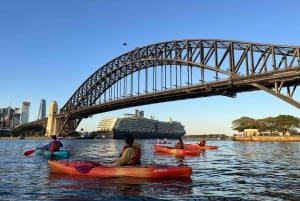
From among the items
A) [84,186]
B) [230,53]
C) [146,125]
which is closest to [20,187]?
[84,186]

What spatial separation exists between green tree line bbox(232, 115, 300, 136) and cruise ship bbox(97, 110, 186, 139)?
49.0 meters

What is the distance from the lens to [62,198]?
11523 millimetres

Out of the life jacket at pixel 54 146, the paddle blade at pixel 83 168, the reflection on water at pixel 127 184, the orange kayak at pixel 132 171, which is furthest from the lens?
the life jacket at pixel 54 146

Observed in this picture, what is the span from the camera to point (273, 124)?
4702 inches

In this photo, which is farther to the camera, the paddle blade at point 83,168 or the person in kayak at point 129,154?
the paddle blade at point 83,168

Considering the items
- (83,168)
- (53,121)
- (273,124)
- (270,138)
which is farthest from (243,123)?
(83,168)

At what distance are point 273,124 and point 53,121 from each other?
76923mm

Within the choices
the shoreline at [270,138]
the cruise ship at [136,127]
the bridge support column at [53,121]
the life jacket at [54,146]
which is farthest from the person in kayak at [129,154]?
the cruise ship at [136,127]

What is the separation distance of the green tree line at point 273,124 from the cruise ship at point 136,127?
49.0 m

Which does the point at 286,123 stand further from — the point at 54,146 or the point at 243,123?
the point at 54,146

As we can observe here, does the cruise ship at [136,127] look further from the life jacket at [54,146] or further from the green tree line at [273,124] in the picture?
the life jacket at [54,146]

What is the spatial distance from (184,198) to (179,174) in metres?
4.15

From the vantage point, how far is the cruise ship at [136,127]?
157 metres

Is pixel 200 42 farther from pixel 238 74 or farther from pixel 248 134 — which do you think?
pixel 248 134
